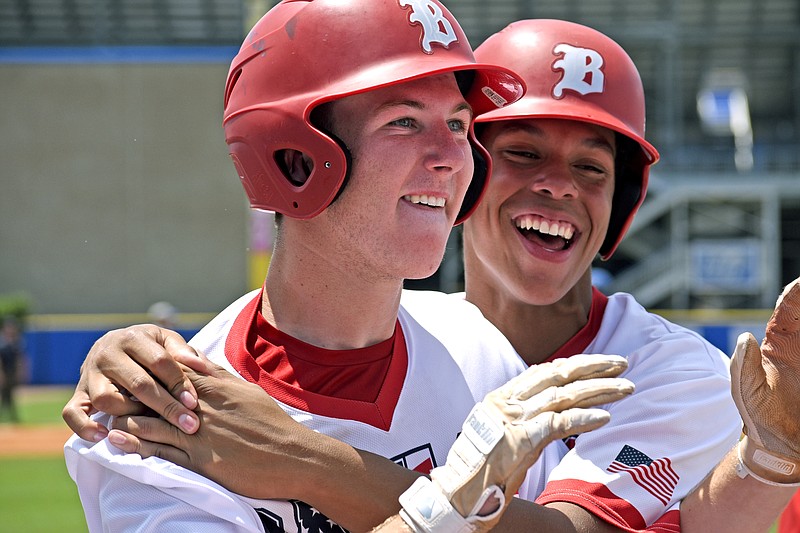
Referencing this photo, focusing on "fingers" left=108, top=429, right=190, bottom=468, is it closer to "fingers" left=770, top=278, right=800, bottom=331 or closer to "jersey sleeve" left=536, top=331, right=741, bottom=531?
"jersey sleeve" left=536, top=331, right=741, bottom=531

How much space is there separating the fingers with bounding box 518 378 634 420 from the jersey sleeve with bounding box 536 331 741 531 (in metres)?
0.59

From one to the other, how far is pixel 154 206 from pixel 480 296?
24.8 m

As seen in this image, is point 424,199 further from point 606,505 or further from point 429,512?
point 606,505

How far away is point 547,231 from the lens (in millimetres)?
3215

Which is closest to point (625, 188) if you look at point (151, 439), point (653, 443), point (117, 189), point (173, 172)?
point (653, 443)

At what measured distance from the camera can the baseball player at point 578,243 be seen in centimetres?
272

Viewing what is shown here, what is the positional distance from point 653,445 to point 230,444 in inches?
44.0

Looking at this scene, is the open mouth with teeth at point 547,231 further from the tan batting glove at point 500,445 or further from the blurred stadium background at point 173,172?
the blurred stadium background at point 173,172

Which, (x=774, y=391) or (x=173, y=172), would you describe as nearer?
(x=774, y=391)

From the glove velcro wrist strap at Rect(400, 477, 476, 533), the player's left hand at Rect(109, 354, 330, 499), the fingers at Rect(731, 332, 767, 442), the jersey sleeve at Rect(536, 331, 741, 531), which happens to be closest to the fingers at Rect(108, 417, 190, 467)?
the player's left hand at Rect(109, 354, 330, 499)

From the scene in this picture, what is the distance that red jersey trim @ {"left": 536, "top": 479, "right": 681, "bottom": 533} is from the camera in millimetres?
2479

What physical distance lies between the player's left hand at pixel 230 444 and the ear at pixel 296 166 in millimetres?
542

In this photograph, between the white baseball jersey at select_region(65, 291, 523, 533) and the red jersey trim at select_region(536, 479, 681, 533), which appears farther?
the red jersey trim at select_region(536, 479, 681, 533)

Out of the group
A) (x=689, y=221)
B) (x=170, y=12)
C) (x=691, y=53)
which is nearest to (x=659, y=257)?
(x=689, y=221)
